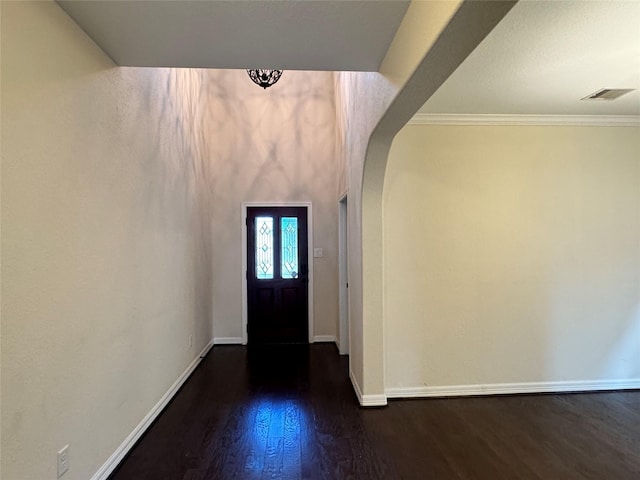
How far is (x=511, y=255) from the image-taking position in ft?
10.8

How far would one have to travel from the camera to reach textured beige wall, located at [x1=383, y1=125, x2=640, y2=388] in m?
3.22

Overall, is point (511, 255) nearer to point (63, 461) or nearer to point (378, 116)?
point (378, 116)

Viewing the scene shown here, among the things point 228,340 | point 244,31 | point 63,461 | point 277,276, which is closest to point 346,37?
point 244,31

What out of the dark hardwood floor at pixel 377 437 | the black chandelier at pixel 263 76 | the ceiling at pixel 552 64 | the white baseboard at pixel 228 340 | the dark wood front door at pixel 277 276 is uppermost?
the black chandelier at pixel 263 76

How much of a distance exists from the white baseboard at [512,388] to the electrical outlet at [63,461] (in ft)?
7.57

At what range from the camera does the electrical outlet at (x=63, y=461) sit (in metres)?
1.69

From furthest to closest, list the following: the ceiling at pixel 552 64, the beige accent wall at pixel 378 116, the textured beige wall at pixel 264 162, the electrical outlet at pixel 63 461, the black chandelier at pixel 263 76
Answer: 1. the textured beige wall at pixel 264 162
2. the black chandelier at pixel 263 76
3. the ceiling at pixel 552 64
4. the electrical outlet at pixel 63 461
5. the beige accent wall at pixel 378 116

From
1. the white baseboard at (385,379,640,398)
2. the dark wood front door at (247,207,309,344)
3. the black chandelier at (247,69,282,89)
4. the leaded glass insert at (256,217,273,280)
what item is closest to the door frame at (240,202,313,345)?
the dark wood front door at (247,207,309,344)

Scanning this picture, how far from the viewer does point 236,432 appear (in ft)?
8.66

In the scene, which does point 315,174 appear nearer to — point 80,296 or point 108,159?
point 108,159

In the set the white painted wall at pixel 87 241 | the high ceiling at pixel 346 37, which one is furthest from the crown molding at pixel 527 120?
the white painted wall at pixel 87 241

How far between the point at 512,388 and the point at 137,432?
3064mm

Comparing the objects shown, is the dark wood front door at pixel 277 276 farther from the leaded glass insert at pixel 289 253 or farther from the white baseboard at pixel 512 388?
the white baseboard at pixel 512 388

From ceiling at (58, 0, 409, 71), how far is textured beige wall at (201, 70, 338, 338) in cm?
283
